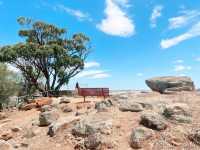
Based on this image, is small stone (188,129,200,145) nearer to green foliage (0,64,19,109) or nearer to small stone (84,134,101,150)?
small stone (84,134,101,150)

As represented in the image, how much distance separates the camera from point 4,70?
42000 mm

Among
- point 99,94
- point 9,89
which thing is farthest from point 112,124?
point 9,89

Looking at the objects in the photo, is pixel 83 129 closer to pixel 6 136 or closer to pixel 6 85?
pixel 6 136

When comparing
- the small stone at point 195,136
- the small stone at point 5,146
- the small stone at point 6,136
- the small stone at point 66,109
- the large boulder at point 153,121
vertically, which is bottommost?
the small stone at point 5,146

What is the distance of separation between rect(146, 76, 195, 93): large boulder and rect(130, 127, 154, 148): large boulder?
1007 cm

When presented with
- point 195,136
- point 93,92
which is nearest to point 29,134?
point 93,92

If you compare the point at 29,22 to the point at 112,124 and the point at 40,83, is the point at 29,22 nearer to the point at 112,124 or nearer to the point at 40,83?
the point at 40,83

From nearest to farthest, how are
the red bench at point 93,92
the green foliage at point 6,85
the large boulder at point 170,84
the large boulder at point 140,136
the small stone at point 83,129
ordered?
the large boulder at point 140,136 → the small stone at point 83,129 → the large boulder at point 170,84 → the red bench at point 93,92 → the green foliage at point 6,85

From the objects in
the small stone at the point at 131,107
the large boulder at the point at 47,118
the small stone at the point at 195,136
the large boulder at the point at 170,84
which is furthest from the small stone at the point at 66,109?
the small stone at the point at 195,136

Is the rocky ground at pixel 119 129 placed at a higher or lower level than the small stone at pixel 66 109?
lower

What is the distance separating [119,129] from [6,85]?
2878 centimetres

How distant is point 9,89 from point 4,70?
245 centimetres

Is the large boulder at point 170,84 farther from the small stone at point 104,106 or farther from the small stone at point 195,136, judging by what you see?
the small stone at point 195,136

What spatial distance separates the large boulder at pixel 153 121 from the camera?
46.4 feet
